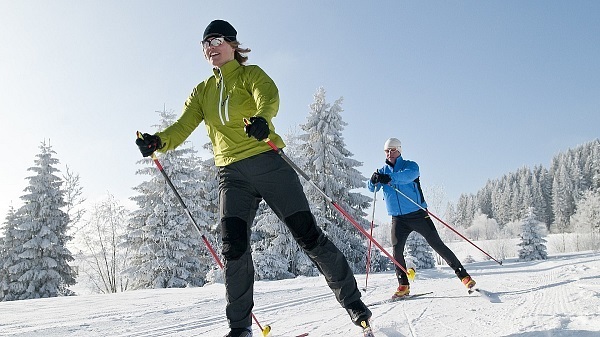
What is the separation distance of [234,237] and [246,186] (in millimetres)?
372

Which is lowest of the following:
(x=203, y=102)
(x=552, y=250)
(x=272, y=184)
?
(x=552, y=250)

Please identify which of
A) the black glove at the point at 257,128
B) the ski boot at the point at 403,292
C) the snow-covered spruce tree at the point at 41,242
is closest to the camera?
the black glove at the point at 257,128

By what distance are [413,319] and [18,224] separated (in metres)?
24.9

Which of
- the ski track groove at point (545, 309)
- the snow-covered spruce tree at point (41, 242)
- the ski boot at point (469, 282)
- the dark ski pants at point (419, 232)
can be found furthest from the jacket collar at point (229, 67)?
the snow-covered spruce tree at point (41, 242)

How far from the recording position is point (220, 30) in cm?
300

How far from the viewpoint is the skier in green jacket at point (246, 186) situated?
2715 mm

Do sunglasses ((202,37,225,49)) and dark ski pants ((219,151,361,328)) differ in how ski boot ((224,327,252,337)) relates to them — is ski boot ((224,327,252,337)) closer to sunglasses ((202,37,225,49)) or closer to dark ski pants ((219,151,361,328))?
dark ski pants ((219,151,361,328))

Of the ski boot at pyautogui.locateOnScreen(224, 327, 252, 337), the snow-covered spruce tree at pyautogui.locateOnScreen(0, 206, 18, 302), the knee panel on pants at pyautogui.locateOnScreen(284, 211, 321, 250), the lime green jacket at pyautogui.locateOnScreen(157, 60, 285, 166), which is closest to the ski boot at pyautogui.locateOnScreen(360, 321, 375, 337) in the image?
the knee panel on pants at pyautogui.locateOnScreen(284, 211, 321, 250)

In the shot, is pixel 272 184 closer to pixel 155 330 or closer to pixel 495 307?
pixel 155 330

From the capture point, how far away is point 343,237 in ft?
69.2

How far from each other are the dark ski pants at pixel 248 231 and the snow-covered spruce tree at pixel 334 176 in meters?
17.3

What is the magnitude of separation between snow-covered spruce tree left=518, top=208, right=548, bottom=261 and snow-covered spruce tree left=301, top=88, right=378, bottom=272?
23.3 metres

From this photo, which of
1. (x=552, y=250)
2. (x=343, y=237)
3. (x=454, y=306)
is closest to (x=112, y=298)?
(x=454, y=306)

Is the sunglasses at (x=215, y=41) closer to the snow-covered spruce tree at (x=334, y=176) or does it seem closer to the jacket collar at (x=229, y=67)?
the jacket collar at (x=229, y=67)
